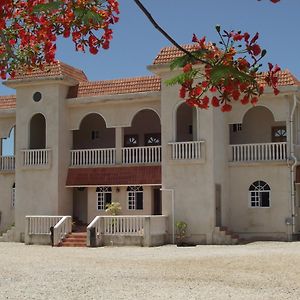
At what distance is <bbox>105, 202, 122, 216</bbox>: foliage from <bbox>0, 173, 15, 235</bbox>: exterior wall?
6.27m

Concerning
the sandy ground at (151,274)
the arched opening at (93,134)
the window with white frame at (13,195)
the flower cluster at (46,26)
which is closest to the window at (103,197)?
the arched opening at (93,134)

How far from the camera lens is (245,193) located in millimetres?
28297

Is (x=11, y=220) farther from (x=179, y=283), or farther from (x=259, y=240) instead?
(x=179, y=283)

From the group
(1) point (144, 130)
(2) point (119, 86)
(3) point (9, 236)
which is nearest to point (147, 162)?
(1) point (144, 130)

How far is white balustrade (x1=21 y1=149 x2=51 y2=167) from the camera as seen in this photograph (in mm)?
29906

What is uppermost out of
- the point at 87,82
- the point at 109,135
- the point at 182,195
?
the point at 87,82

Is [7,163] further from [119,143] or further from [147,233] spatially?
[147,233]

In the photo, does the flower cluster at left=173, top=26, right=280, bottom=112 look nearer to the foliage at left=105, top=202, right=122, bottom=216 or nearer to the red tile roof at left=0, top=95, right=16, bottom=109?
the foliage at left=105, top=202, right=122, bottom=216

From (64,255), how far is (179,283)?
8.25 m

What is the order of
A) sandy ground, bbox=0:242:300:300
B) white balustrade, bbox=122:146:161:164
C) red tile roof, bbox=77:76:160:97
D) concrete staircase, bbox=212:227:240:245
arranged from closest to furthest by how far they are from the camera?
sandy ground, bbox=0:242:300:300 → concrete staircase, bbox=212:227:240:245 → white balustrade, bbox=122:146:161:164 → red tile roof, bbox=77:76:160:97

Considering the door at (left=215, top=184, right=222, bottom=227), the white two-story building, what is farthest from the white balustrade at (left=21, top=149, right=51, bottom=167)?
the door at (left=215, top=184, right=222, bottom=227)

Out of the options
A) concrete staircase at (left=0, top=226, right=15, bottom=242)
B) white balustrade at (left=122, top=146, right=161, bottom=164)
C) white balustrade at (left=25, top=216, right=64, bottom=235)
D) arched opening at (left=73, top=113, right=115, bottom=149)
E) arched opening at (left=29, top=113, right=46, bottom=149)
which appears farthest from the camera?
arched opening at (left=73, top=113, right=115, bottom=149)

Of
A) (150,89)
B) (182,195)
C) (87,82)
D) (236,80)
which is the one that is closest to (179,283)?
(236,80)

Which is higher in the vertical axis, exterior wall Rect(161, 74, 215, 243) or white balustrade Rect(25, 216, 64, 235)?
exterior wall Rect(161, 74, 215, 243)
